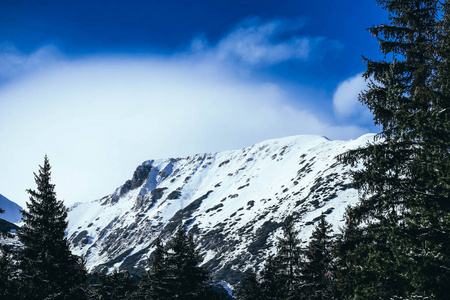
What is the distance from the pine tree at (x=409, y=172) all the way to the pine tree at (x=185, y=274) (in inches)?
501

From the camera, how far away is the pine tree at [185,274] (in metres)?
19.2

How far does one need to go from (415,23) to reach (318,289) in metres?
19.5

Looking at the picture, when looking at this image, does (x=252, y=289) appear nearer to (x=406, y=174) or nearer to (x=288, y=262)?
(x=288, y=262)

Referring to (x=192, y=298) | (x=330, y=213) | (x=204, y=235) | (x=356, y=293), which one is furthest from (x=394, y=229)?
(x=204, y=235)

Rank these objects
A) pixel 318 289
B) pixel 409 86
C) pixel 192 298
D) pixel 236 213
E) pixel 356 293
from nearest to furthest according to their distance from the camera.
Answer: pixel 356 293, pixel 409 86, pixel 192 298, pixel 318 289, pixel 236 213

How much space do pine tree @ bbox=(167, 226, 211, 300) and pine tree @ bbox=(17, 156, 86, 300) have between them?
5.35 meters

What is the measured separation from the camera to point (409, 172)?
8.30 metres

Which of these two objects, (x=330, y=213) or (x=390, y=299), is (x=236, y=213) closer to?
(x=330, y=213)

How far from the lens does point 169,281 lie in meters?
19.5

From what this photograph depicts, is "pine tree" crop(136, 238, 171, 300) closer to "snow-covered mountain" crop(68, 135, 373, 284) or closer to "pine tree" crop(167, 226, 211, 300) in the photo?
"pine tree" crop(167, 226, 211, 300)

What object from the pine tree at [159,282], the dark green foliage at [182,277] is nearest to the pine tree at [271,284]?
the dark green foliage at [182,277]

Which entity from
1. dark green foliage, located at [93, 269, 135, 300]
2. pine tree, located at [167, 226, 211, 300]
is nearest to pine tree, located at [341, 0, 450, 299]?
pine tree, located at [167, 226, 211, 300]

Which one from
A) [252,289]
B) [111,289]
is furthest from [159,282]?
[252,289]

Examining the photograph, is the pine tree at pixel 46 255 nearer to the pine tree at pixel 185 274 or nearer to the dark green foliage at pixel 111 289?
the pine tree at pixel 185 274
